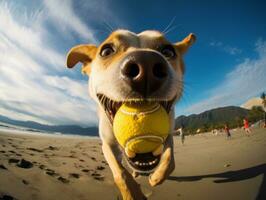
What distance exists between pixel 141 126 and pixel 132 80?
1.41 feet

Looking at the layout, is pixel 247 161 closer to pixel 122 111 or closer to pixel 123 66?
pixel 122 111

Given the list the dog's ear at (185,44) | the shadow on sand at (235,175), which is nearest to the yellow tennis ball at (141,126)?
the shadow on sand at (235,175)

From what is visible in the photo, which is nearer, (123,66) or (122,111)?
(123,66)

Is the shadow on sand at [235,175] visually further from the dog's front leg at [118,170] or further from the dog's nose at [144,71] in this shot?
the dog's nose at [144,71]

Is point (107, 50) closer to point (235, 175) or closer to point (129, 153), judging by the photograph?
point (129, 153)

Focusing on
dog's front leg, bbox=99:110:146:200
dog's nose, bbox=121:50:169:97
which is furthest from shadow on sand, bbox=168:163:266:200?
dog's nose, bbox=121:50:169:97

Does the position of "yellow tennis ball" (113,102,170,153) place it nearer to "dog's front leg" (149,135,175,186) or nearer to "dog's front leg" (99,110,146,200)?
"dog's front leg" (99,110,146,200)

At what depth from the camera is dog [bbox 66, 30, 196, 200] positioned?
1.77m

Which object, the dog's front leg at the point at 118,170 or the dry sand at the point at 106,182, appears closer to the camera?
the dog's front leg at the point at 118,170

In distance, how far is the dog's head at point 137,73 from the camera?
1725 millimetres

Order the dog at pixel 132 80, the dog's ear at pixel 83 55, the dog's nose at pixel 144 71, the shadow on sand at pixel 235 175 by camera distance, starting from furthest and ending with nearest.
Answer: the dog's ear at pixel 83 55 → the shadow on sand at pixel 235 175 → the dog at pixel 132 80 → the dog's nose at pixel 144 71

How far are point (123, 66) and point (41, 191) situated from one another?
80.2 inches

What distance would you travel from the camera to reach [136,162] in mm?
2131

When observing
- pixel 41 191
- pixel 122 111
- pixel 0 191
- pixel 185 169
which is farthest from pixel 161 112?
pixel 185 169
